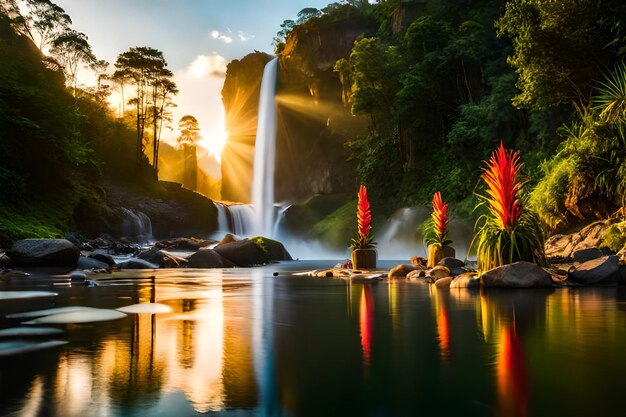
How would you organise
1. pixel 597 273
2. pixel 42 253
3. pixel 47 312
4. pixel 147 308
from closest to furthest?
pixel 47 312 < pixel 147 308 < pixel 597 273 < pixel 42 253

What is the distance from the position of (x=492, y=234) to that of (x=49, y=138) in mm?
29597

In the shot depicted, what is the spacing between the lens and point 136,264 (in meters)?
21.9

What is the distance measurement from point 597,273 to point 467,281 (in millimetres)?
2605

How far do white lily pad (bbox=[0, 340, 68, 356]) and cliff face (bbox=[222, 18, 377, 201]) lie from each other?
2248 inches

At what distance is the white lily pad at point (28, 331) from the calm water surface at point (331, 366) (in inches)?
7.4

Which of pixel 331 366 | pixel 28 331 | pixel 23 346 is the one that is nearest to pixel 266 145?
pixel 28 331

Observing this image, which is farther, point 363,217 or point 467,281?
point 363,217

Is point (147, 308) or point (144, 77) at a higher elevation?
point (144, 77)

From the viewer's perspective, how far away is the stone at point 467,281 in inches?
390

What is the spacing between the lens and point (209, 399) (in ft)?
8.02

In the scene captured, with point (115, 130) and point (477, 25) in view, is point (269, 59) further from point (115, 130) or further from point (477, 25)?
point (477, 25)

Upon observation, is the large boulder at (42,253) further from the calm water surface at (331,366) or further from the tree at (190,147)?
the tree at (190,147)

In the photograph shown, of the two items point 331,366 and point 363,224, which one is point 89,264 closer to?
point 363,224

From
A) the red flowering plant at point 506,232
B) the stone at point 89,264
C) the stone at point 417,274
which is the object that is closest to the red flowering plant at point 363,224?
the stone at point 417,274
